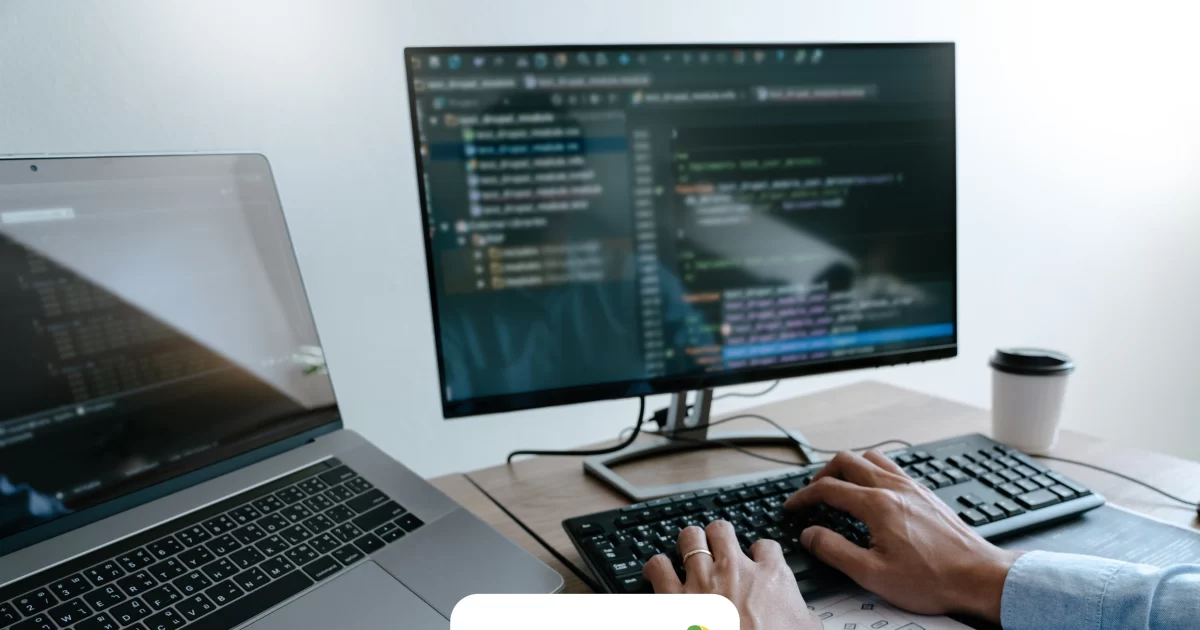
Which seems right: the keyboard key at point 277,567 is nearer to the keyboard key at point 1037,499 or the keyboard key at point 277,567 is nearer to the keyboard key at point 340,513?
the keyboard key at point 340,513

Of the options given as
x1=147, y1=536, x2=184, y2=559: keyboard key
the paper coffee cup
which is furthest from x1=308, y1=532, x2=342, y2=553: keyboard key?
the paper coffee cup

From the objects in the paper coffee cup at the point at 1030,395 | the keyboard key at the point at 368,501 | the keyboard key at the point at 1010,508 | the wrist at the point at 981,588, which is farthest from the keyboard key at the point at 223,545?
the paper coffee cup at the point at 1030,395

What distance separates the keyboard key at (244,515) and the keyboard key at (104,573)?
94mm

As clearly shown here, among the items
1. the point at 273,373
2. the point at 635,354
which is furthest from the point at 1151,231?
the point at 273,373

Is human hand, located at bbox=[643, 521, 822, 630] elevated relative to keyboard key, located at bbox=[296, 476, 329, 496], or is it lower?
lower

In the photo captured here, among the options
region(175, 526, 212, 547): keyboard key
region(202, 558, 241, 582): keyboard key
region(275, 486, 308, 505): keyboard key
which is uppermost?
region(275, 486, 308, 505): keyboard key

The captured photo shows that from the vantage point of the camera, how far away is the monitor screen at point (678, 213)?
0.81m

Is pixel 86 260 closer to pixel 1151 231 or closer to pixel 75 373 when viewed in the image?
pixel 75 373

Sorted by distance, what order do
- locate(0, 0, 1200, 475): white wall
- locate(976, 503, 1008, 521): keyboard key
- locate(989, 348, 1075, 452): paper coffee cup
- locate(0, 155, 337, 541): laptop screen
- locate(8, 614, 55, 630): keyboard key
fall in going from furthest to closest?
1. locate(0, 0, 1200, 475): white wall
2. locate(989, 348, 1075, 452): paper coffee cup
3. locate(976, 503, 1008, 521): keyboard key
4. locate(0, 155, 337, 541): laptop screen
5. locate(8, 614, 55, 630): keyboard key

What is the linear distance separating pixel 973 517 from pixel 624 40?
103 cm

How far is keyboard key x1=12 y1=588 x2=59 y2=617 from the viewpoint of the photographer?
21.8 inches

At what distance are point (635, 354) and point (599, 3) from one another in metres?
0.81

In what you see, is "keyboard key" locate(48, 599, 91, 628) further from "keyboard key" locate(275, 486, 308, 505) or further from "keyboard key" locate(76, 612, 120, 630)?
"keyboard key" locate(275, 486, 308, 505)

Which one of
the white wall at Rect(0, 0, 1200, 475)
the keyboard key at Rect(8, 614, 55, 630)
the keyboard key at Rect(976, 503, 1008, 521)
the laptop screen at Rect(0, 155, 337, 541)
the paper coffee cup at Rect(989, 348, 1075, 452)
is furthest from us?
the white wall at Rect(0, 0, 1200, 475)
